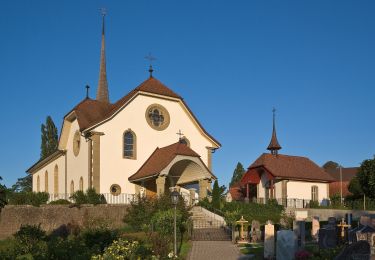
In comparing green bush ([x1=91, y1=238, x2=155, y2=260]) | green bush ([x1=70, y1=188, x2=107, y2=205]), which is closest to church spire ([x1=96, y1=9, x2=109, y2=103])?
green bush ([x1=70, y1=188, x2=107, y2=205])

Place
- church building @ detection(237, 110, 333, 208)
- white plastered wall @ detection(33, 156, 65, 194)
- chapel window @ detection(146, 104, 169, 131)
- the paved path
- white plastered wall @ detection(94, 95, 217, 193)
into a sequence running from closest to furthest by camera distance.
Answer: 1. the paved path
2. white plastered wall @ detection(94, 95, 217, 193)
3. chapel window @ detection(146, 104, 169, 131)
4. church building @ detection(237, 110, 333, 208)
5. white plastered wall @ detection(33, 156, 65, 194)

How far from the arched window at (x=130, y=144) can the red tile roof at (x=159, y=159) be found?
1139mm

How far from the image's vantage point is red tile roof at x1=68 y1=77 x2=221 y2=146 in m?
35.3

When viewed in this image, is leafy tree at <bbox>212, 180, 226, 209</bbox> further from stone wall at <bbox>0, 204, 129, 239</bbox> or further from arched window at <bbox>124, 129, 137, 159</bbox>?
arched window at <bbox>124, 129, 137, 159</bbox>

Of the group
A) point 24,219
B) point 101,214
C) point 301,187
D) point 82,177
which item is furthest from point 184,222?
point 301,187

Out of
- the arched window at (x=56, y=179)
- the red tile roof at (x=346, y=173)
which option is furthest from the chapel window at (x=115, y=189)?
the red tile roof at (x=346, y=173)

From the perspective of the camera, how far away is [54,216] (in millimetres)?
27062

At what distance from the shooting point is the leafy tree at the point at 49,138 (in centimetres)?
6062

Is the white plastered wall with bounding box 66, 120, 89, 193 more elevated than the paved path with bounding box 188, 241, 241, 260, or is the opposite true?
the white plastered wall with bounding box 66, 120, 89, 193

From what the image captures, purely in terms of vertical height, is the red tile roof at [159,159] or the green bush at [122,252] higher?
the red tile roof at [159,159]

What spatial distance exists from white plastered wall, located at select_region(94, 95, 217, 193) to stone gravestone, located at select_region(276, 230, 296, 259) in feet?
62.5

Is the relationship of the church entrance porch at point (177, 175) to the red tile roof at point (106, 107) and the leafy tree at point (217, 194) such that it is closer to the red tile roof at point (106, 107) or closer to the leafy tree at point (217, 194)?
the leafy tree at point (217, 194)

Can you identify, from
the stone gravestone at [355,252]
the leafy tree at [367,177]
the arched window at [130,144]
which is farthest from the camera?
the leafy tree at [367,177]

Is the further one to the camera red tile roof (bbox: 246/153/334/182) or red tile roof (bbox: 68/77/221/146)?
red tile roof (bbox: 246/153/334/182)
